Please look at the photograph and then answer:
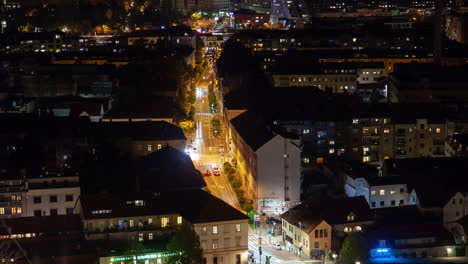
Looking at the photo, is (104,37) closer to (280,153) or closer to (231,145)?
(231,145)

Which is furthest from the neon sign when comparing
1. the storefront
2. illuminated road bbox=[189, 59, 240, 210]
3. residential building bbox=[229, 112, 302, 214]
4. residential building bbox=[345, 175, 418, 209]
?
residential building bbox=[345, 175, 418, 209]

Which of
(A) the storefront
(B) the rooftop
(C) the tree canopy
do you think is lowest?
(C) the tree canopy

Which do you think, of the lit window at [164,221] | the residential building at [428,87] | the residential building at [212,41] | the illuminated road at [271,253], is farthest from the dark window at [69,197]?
the residential building at [212,41]

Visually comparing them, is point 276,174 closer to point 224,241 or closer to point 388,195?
point 388,195

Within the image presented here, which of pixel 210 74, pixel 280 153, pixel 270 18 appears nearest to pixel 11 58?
pixel 210 74

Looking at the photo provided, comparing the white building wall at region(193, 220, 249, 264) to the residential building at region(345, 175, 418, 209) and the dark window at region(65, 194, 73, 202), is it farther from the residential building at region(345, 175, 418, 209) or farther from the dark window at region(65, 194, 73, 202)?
the residential building at region(345, 175, 418, 209)
